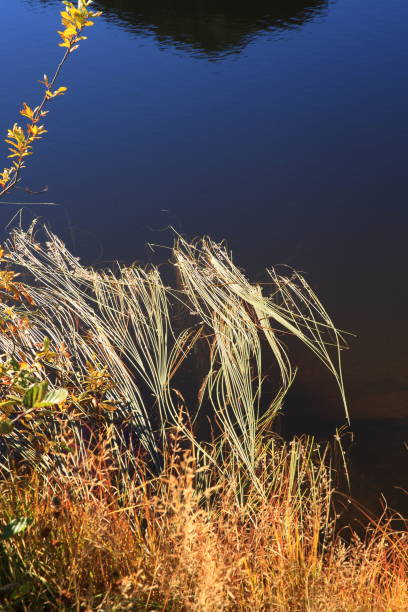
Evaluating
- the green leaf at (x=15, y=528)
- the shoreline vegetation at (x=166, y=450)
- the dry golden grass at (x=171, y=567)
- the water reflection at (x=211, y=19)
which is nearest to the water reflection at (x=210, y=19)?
the water reflection at (x=211, y=19)

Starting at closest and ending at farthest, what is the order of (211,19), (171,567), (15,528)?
(15,528) < (171,567) < (211,19)

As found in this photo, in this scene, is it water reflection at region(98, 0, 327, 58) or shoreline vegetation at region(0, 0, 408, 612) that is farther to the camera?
water reflection at region(98, 0, 327, 58)

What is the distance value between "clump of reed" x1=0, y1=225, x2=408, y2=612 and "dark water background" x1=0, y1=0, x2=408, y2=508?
177 millimetres

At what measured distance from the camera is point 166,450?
2107 mm

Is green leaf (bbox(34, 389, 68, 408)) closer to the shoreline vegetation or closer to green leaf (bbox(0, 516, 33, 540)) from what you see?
the shoreline vegetation

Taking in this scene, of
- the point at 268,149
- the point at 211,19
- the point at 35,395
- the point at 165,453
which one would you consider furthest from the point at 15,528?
the point at 211,19

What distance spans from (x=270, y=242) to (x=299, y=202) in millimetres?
474

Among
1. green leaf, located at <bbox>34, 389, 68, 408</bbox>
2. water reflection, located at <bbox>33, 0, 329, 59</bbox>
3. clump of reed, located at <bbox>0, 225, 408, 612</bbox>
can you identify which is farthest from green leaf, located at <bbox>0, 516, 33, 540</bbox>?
water reflection, located at <bbox>33, 0, 329, 59</bbox>

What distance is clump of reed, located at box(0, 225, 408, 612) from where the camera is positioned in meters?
1.44

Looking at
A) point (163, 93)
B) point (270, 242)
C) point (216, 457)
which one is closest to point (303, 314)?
point (270, 242)

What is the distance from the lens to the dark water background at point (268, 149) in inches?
111

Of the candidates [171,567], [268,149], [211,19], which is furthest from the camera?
[211,19]

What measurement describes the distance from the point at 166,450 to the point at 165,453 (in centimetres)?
7

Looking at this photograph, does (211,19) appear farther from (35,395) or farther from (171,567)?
(171,567)
